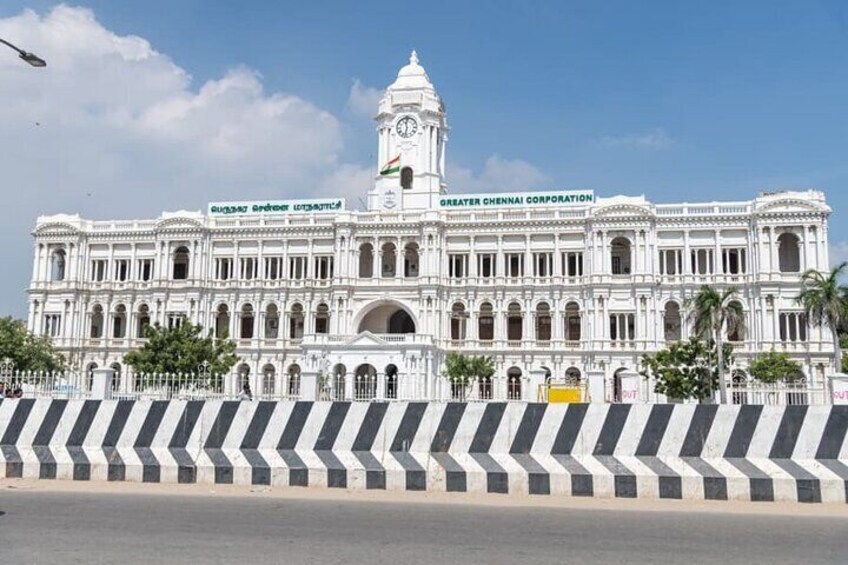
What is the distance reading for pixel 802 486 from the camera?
13930mm

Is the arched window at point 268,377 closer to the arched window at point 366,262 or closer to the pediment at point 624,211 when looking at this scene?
the arched window at point 366,262

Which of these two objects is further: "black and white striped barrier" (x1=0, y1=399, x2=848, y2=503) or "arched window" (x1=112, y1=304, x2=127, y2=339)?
"arched window" (x1=112, y1=304, x2=127, y2=339)

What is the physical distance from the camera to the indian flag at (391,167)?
60.2 m

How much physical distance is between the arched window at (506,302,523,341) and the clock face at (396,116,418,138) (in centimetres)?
1565

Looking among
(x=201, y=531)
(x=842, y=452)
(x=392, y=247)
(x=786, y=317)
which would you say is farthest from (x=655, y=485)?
(x=392, y=247)

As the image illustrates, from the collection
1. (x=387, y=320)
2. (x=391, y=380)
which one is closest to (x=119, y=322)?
(x=387, y=320)

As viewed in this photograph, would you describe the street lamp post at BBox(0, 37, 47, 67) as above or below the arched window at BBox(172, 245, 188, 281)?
below

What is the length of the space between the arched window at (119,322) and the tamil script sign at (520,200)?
25.3 m

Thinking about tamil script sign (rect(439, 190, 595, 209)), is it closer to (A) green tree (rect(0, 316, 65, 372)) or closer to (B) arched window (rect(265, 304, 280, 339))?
(B) arched window (rect(265, 304, 280, 339))

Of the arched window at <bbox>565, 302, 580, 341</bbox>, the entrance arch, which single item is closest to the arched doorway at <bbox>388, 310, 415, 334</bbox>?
the entrance arch

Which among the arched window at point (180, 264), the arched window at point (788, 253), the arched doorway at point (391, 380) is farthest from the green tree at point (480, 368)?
the arched window at point (180, 264)

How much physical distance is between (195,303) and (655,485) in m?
48.6

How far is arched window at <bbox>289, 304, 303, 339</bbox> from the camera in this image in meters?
57.9

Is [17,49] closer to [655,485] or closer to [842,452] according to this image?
[655,485]
